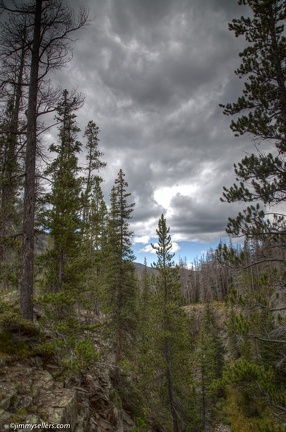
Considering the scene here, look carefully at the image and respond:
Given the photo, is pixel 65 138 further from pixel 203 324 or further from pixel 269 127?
pixel 203 324

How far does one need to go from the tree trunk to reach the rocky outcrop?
7.01 feet

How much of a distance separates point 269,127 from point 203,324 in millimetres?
32386

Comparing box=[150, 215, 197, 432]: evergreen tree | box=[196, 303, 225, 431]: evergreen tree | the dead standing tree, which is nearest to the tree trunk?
the dead standing tree

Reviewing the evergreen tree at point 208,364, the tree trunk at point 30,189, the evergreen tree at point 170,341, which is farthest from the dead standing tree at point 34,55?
the evergreen tree at point 208,364

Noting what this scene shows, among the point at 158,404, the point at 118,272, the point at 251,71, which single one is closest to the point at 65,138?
the point at 118,272

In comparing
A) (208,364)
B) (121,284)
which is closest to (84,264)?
(121,284)

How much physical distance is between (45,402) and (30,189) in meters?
6.74

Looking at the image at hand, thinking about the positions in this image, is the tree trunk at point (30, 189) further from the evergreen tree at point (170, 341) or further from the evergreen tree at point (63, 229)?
the evergreen tree at point (170, 341)

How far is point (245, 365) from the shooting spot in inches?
242

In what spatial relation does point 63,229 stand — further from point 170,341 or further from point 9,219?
point 170,341

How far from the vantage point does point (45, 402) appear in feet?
18.0

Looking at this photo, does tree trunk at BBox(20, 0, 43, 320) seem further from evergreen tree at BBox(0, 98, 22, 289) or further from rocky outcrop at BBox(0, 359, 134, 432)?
rocky outcrop at BBox(0, 359, 134, 432)

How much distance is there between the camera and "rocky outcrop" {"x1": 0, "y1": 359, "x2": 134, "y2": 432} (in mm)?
4852

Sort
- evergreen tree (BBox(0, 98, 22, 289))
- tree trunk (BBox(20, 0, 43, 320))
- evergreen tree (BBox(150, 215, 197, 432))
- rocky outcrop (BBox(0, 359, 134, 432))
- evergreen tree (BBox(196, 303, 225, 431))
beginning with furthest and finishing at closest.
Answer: evergreen tree (BBox(196, 303, 225, 431)), evergreen tree (BBox(150, 215, 197, 432)), evergreen tree (BBox(0, 98, 22, 289)), tree trunk (BBox(20, 0, 43, 320)), rocky outcrop (BBox(0, 359, 134, 432))
